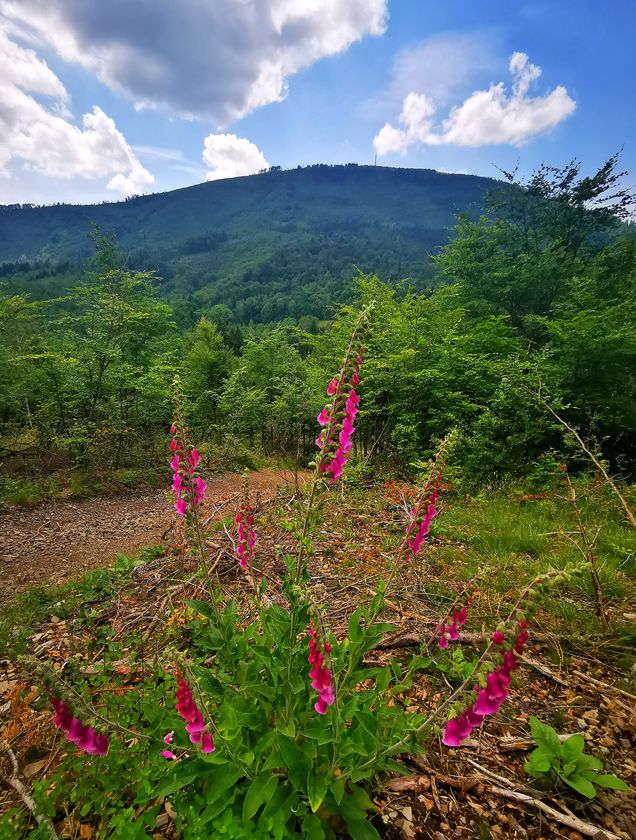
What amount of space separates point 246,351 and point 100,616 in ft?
67.9

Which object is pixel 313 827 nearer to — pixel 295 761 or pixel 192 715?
pixel 295 761

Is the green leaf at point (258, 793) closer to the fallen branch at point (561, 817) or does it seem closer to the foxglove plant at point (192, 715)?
the foxglove plant at point (192, 715)

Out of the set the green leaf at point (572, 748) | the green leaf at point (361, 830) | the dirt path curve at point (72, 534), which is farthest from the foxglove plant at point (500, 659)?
the dirt path curve at point (72, 534)

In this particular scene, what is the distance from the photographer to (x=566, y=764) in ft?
7.47

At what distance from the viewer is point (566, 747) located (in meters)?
2.32

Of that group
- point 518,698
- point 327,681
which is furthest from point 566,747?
→ point 327,681

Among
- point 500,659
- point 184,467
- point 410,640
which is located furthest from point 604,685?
point 184,467

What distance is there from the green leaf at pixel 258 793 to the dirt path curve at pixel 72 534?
5.82 metres

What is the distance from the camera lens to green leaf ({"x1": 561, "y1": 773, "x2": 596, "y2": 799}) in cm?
207

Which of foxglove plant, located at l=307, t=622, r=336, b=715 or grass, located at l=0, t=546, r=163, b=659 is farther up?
foxglove plant, located at l=307, t=622, r=336, b=715

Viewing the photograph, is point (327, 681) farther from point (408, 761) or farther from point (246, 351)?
point (246, 351)

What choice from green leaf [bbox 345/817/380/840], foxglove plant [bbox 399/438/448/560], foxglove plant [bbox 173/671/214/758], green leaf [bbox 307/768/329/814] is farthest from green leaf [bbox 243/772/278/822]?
foxglove plant [bbox 399/438/448/560]

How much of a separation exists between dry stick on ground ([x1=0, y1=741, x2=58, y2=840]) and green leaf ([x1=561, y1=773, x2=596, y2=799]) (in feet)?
9.04

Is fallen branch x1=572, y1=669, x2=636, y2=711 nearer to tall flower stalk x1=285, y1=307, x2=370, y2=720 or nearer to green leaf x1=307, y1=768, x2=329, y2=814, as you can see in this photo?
green leaf x1=307, y1=768, x2=329, y2=814
